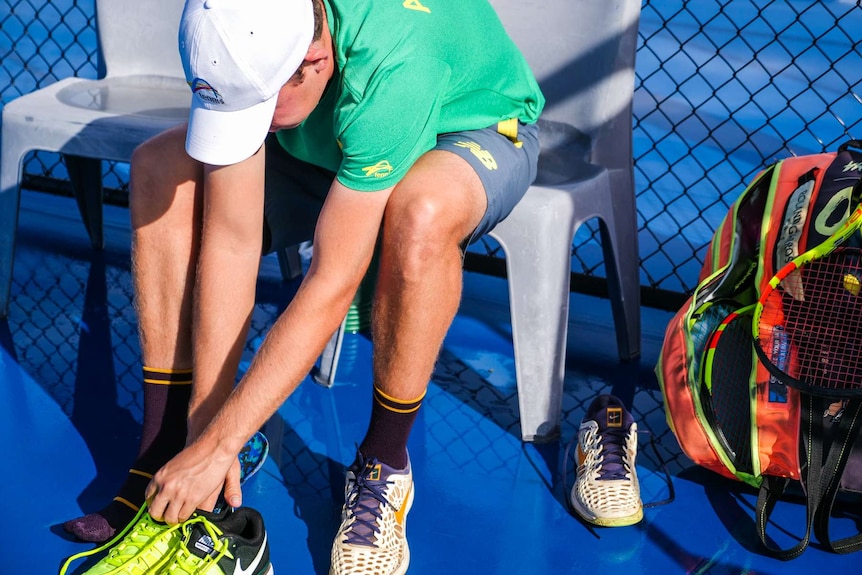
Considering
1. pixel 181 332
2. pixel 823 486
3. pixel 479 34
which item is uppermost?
pixel 479 34

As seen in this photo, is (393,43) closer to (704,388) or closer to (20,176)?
(704,388)

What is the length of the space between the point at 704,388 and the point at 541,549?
0.41 m

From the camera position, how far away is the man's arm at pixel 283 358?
1.42 m

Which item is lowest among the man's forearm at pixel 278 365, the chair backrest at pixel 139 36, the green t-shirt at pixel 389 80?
the man's forearm at pixel 278 365

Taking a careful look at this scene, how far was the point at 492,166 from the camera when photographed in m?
1.64

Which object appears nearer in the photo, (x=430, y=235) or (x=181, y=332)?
(x=430, y=235)

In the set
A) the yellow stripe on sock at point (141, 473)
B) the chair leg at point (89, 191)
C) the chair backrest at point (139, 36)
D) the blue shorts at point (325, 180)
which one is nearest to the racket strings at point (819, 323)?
the blue shorts at point (325, 180)

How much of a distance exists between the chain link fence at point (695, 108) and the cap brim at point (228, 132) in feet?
4.40

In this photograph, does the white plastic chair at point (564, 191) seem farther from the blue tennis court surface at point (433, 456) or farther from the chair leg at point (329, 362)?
the blue tennis court surface at point (433, 456)

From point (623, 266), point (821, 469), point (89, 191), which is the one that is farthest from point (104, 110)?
point (821, 469)

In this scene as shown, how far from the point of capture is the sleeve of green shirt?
1.39 meters

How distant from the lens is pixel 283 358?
1430 mm

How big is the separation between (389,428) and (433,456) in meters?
0.32

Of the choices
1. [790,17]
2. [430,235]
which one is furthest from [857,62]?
[430,235]
